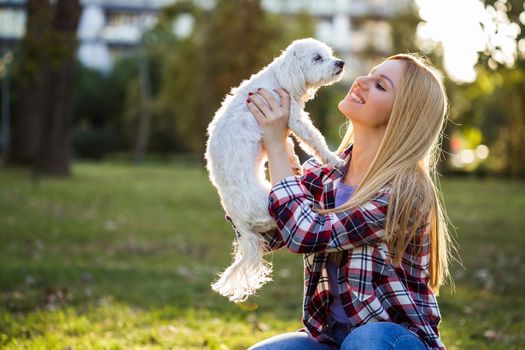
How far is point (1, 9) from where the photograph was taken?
53.4 meters

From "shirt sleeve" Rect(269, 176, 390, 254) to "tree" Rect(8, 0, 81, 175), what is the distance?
399 inches

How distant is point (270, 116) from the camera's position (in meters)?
3.29

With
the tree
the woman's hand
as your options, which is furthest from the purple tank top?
the tree

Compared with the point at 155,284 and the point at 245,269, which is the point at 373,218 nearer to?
the point at 245,269

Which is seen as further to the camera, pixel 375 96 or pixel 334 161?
pixel 334 161

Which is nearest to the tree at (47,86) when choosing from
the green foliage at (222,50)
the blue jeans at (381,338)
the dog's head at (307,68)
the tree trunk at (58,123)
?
the tree trunk at (58,123)

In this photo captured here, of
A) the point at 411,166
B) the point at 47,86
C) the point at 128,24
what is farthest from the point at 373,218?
the point at 128,24

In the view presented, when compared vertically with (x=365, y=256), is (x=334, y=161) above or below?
above

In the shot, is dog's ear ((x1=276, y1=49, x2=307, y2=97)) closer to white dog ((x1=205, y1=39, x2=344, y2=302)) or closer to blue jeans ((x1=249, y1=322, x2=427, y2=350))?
white dog ((x1=205, y1=39, x2=344, y2=302))

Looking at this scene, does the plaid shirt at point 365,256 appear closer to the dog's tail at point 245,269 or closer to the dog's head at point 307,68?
the dog's tail at point 245,269

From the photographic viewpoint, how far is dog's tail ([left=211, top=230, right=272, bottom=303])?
10.5 feet

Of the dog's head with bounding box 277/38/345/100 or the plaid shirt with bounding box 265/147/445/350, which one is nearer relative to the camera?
the plaid shirt with bounding box 265/147/445/350

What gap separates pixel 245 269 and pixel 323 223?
0.46 metres

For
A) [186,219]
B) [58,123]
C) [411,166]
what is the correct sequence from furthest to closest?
[58,123] < [186,219] < [411,166]
